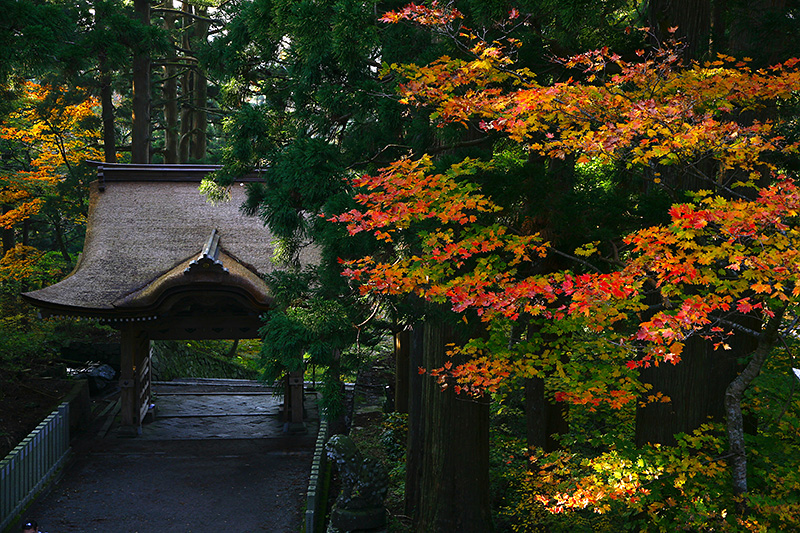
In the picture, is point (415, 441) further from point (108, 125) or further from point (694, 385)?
point (108, 125)

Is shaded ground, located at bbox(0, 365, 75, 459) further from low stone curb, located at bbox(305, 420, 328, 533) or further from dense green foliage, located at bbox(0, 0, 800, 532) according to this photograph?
dense green foliage, located at bbox(0, 0, 800, 532)

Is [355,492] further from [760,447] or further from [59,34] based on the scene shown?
[59,34]

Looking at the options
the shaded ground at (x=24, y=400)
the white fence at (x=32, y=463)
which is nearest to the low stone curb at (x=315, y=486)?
the white fence at (x=32, y=463)

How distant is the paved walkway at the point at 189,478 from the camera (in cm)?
858

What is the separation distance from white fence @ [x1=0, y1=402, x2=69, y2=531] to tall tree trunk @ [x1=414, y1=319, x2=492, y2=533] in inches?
201

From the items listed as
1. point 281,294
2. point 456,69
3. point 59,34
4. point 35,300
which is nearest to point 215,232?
point 35,300

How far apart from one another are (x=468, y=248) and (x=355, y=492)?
3.95 metres

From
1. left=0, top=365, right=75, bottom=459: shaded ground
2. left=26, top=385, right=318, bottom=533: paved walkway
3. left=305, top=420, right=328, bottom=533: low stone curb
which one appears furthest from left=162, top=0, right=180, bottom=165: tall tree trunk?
left=305, top=420, right=328, bottom=533: low stone curb

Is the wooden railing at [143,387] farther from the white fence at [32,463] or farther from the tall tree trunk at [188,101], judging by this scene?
the tall tree trunk at [188,101]

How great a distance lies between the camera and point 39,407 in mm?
12047

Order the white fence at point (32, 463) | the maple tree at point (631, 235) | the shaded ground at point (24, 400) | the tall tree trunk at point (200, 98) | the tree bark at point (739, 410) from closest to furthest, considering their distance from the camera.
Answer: the maple tree at point (631, 235) < the tree bark at point (739, 410) < the white fence at point (32, 463) < the shaded ground at point (24, 400) < the tall tree trunk at point (200, 98)

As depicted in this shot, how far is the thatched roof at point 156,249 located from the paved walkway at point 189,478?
2.40 m

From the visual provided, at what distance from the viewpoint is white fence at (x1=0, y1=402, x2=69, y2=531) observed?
8.05 metres

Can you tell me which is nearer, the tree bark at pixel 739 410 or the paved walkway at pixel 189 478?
the tree bark at pixel 739 410
